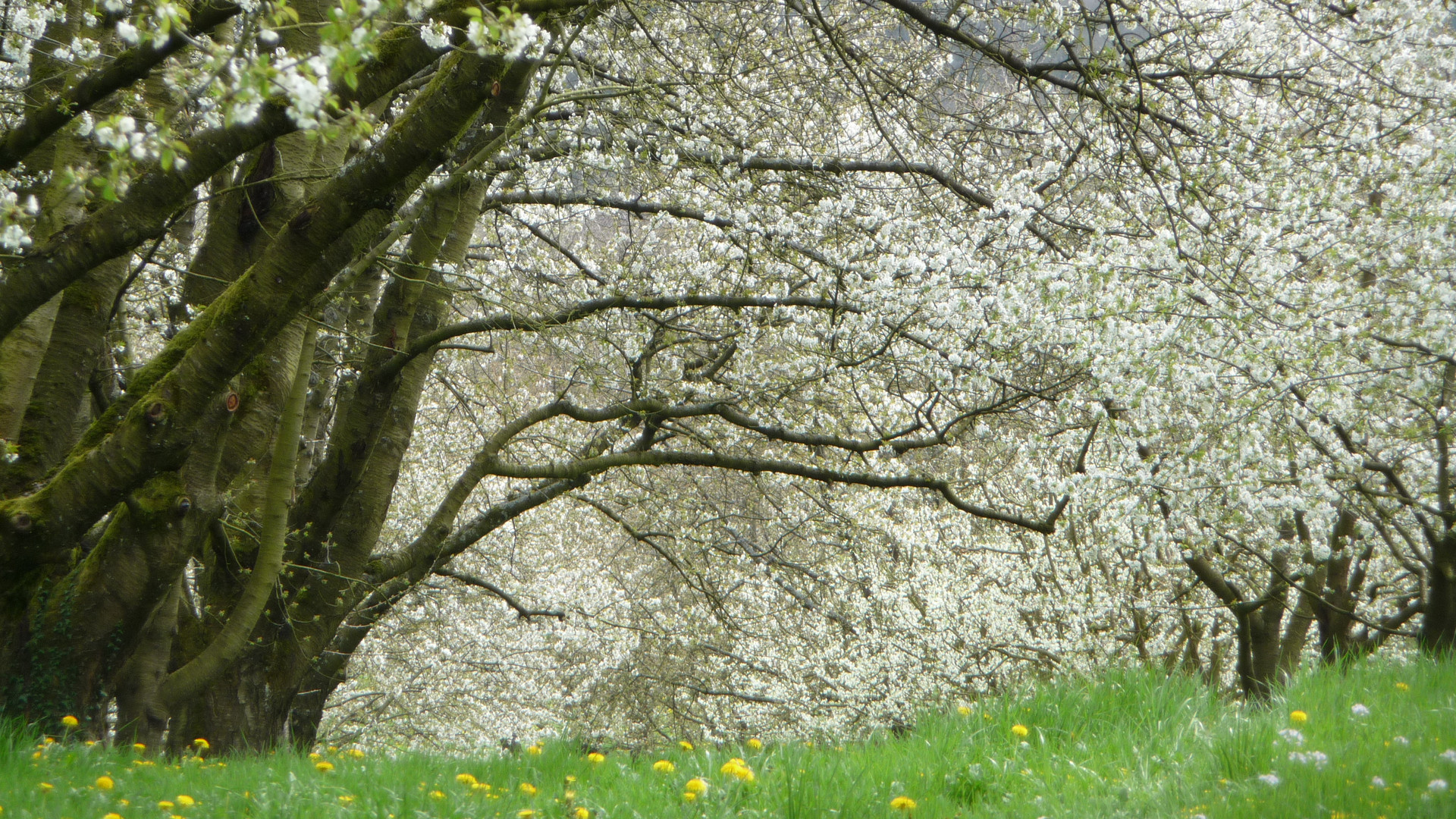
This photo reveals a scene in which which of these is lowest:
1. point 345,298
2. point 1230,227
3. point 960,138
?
point 345,298

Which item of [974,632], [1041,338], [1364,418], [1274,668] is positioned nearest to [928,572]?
[974,632]

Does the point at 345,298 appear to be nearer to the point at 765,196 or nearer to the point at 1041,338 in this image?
the point at 765,196

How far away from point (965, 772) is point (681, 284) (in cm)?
490

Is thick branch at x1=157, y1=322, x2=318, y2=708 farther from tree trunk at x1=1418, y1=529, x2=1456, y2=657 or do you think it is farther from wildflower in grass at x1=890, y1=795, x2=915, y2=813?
tree trunk at x1=1418, y1=529, x2=1456, y2=657

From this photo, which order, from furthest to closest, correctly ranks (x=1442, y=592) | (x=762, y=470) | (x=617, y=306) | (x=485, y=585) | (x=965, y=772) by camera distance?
(x=485, y=585), (x=1442, y=592), (x=762, y=470), (x=617, y=306), (x=965, y=772)

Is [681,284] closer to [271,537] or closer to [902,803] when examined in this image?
[271,537]

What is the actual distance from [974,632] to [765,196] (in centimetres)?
826

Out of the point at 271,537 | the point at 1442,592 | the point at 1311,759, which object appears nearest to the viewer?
the point at 1311,759

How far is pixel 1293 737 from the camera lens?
3014 millimetres

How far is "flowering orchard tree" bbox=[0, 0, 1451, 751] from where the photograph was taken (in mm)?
3703

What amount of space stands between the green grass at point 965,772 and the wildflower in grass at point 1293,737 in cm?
3

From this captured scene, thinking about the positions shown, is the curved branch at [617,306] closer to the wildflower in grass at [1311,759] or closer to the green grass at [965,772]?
the green grass at [965,772]

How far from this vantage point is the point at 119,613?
4648 mm

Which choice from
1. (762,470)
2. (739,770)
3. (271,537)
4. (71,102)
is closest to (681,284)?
(762,470)
